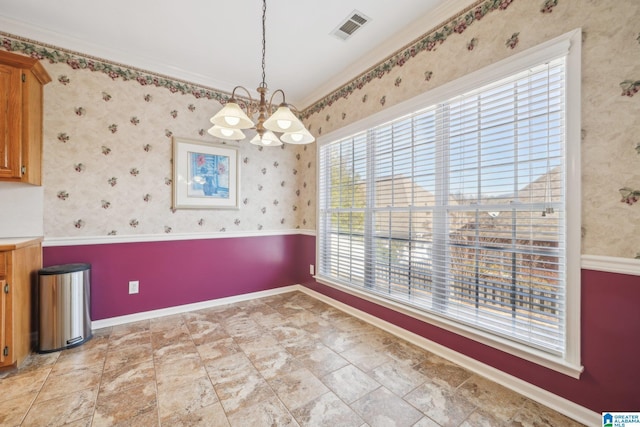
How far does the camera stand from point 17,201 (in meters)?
2.35

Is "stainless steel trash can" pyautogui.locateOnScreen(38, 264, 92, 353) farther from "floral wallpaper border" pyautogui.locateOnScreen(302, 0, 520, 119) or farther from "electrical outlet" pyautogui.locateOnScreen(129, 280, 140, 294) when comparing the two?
"floral wallpaper border" pyautogui.locateOnScreen(302, 0, 520, 119)

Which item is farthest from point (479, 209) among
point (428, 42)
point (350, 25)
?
point (350, 25)

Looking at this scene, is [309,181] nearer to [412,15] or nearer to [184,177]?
[184,177]

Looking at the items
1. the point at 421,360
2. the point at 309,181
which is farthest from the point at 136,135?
the point at 421,360

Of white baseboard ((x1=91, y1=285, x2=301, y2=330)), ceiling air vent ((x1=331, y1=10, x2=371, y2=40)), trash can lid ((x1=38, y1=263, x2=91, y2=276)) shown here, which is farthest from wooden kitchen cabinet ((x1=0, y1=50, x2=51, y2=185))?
ceiling air vent ((x1=331, y1=10, x2=371, y2=40))

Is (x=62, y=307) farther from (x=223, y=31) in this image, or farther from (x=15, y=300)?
(x=223, y=31)

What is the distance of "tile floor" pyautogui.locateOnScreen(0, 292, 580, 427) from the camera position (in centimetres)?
153

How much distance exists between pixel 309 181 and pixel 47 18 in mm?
2928

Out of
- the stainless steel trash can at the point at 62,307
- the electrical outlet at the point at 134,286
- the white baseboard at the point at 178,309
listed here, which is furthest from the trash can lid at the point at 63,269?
the white baseboard at the point at 178,309

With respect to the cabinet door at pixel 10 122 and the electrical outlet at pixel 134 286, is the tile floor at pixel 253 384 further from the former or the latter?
the cabinet door at pixel 10 122

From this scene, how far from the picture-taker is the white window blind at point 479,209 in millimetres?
1637

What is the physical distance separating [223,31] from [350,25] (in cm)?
114

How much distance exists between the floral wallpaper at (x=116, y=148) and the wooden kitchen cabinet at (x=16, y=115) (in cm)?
32

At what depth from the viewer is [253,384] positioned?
5.98 feet
